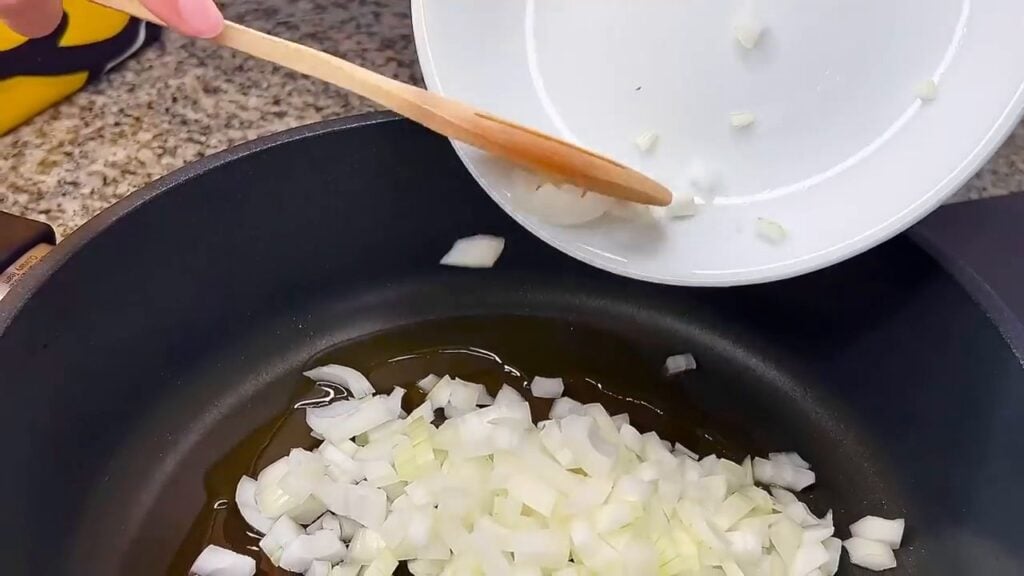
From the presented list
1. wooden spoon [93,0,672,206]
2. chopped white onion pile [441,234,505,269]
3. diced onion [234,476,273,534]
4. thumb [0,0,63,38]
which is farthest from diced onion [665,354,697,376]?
thumb [0,0,63,38]

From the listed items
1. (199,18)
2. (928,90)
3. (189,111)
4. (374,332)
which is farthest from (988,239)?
(189,111)

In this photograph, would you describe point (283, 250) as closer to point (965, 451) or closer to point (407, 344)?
point (407, 344)

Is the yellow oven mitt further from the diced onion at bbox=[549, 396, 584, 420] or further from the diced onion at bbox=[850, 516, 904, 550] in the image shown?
the diced onion at bbox=[850, 516, 904, 550]

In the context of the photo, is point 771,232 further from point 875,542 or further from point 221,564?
point 221,564

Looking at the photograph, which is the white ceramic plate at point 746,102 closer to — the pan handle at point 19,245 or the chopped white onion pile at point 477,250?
the chopped white onion pile at point 477,250

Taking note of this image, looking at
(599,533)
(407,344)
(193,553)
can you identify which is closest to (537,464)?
(599,533)

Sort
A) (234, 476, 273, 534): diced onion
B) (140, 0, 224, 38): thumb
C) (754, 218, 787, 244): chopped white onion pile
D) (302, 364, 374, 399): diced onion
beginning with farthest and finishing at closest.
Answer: (302, 364, 374, 399): diced onion < (234, 476, 273, 534): diced onion < (754, 218, 787, 244): chopped white onion pile < (140, 0, 224, 38): thumb

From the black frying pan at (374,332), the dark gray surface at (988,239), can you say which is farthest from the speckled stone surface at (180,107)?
the dark gray surface at (988,239)
